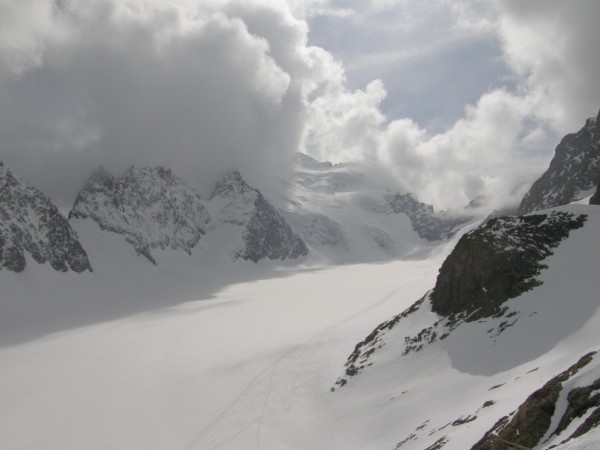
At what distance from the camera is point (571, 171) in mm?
171750

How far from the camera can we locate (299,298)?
375 feet

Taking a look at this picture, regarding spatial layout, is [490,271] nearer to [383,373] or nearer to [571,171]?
[383,373]

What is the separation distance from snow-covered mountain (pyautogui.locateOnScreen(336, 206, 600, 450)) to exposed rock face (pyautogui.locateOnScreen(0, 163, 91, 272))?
4791 inches

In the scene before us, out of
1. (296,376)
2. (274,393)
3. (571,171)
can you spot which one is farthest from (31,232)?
(571,171)

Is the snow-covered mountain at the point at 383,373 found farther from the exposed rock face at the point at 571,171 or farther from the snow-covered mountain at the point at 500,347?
the exposed rock face at the point at 571,171

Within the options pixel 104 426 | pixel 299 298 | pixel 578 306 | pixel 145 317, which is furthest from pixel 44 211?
pixel 578 306

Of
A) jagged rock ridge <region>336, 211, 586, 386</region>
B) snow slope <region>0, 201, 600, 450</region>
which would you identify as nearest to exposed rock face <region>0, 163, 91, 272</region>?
snow slope <region>0, 201, 600, 450</region>

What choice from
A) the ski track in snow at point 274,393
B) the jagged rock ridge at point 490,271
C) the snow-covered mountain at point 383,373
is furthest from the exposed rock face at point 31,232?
the jagged rock ridge at point 490,271

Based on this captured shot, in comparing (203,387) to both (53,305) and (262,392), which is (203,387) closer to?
(262,392)

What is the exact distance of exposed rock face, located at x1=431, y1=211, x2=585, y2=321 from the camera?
111 feet

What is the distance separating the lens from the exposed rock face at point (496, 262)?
3394 centimetres

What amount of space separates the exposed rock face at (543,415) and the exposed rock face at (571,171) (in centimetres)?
14195

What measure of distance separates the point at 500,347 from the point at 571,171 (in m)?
168

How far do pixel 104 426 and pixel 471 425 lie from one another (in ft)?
106
